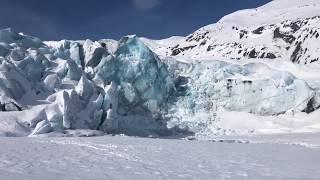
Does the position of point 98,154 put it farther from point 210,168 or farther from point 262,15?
point 262,15

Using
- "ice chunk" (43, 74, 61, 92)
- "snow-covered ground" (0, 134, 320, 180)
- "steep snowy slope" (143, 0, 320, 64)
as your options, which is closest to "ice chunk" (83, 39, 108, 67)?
"ice chunk" (43, 74, 61, 92)

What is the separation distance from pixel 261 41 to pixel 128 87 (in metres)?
33.4

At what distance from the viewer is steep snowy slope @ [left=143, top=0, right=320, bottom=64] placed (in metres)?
53.3

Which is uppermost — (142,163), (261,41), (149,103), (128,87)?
(261,41)

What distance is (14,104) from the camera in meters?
23.5

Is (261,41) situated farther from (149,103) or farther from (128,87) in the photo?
(128,87)

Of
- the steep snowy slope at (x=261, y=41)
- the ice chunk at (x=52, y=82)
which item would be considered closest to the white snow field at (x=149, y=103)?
the ice chunk at (x=52, y=82)

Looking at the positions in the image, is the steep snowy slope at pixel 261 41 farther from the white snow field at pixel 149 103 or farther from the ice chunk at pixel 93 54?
the ice chunk at pixel 93 54

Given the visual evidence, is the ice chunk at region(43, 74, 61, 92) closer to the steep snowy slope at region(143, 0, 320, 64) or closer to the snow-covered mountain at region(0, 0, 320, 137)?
the snow-covered mountain at region(0, 0, 320, 137)

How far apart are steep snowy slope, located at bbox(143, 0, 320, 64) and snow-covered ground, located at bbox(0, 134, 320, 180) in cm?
3403

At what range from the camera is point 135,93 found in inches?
1177

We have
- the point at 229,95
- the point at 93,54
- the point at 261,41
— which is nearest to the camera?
the point at 93,54

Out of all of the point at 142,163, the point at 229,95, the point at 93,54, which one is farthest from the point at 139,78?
the point at 142,163

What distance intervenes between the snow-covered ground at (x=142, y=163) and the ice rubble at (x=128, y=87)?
9.60m
